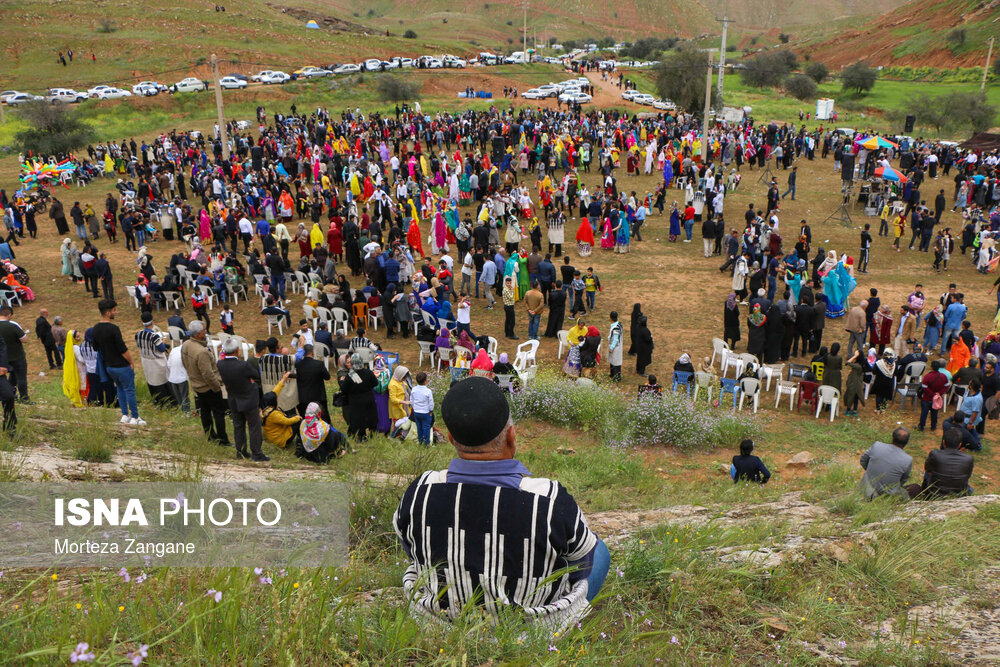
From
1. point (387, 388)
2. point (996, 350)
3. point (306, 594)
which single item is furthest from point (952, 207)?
point (306, 594)

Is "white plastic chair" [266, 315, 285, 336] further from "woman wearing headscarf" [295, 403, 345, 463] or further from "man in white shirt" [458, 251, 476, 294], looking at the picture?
"woman wearing headscarf" [295, 403, 345, 463]

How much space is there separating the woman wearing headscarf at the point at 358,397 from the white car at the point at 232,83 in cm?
5261

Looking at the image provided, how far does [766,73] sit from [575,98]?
29.0 metres

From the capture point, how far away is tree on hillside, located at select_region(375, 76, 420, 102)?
52.8 m

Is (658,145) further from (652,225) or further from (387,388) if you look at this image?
(387,388)

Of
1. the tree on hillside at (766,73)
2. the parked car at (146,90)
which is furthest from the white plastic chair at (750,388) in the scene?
the tree on hillside at (766,73)

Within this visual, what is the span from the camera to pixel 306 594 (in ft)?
9.28

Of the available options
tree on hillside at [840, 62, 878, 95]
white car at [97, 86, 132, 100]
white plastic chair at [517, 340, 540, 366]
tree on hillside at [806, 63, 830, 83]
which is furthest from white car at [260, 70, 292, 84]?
white plastic chair at [517, 340, 540, 366]

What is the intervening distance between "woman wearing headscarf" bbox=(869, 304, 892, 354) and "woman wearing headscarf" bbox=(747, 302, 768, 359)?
2.39 meters

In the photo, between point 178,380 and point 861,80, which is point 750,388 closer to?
point 178,380

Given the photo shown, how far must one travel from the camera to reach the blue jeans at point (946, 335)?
13502 millimetres

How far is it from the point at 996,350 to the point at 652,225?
13.4 meters

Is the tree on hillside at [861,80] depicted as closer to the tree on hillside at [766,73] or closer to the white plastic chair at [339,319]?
the tree on hillside at [766,73]

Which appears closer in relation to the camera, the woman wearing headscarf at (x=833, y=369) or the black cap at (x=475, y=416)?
the black cap at (x=475, y=416)
